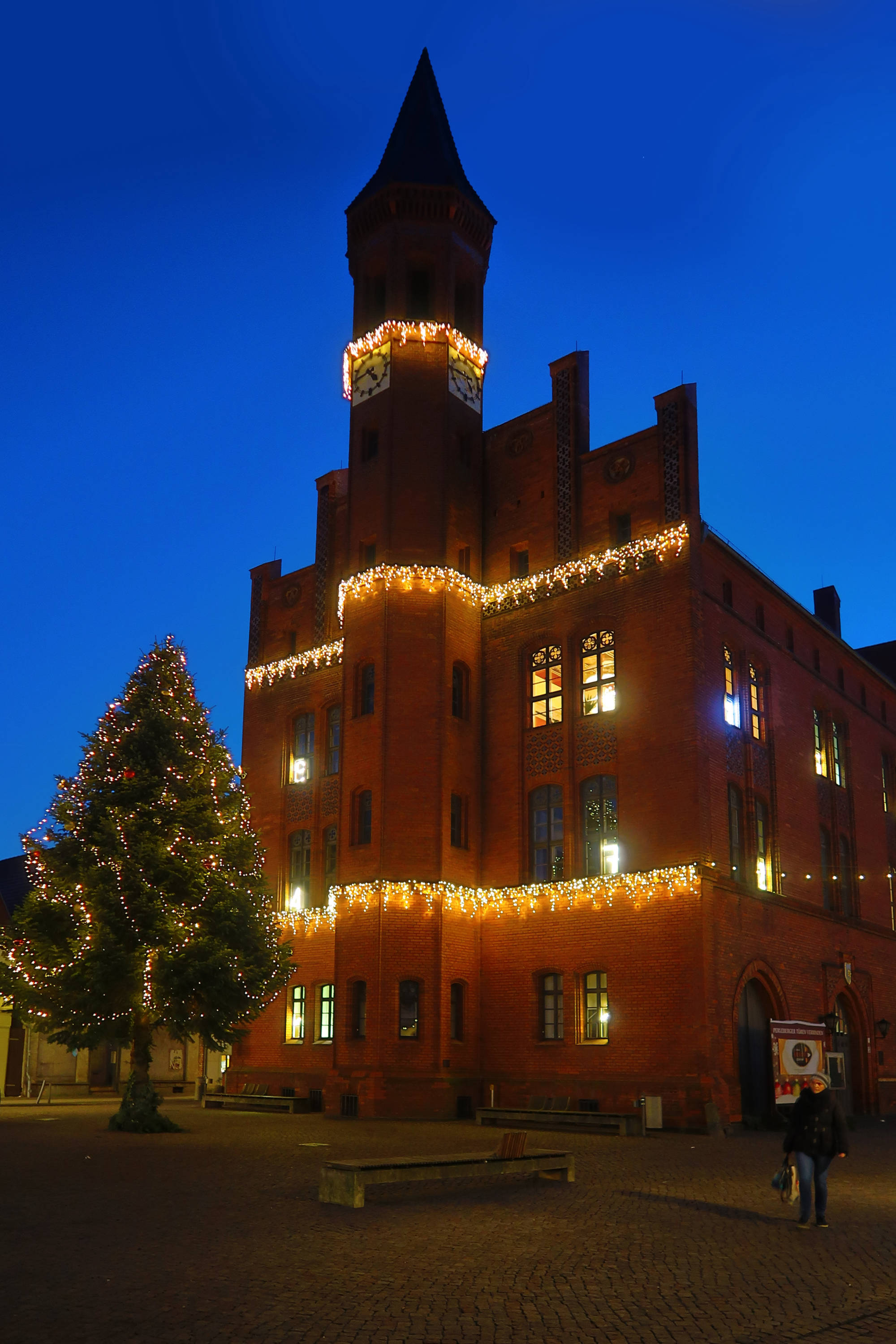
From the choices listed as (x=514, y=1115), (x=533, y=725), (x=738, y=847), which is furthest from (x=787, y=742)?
(x=514, y=1115)

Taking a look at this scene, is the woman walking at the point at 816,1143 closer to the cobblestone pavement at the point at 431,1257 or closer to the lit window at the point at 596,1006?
the cobblestone pavement at the point at 431,1257

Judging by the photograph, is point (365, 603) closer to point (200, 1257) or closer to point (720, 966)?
point (720, 966)

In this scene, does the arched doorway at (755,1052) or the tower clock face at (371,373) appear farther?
the tower clock face at (371,373)

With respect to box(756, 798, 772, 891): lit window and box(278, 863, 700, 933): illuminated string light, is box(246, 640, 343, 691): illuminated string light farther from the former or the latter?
box(756, 798, 772, 891): lit window

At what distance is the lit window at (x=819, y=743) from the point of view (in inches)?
1404

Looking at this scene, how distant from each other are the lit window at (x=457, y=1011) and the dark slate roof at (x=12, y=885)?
789 inches

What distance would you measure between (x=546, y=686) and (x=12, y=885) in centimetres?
2680

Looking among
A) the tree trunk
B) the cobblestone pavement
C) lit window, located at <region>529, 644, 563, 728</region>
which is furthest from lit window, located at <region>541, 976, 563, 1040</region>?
the cobblestone pavement

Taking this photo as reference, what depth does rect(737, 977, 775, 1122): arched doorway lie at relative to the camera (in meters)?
28.0

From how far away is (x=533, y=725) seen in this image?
1266 inches

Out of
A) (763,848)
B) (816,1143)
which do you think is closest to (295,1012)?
(763,848)

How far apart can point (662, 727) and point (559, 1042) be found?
809 centimetres

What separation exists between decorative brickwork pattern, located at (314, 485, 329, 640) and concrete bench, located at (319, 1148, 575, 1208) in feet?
78.9

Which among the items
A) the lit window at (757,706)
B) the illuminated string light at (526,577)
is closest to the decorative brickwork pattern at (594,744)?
the illuminated string light at (526,577)
